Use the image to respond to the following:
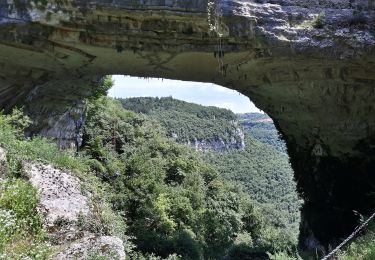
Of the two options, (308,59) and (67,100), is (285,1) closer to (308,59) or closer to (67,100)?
(308,59)

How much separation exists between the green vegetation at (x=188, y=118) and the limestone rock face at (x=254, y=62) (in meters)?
60.1

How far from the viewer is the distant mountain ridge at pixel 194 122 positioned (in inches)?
3145

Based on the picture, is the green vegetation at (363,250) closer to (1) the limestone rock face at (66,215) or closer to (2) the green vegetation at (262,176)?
(1) the limestone rock face at (66,215)

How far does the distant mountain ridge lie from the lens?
79.9 m

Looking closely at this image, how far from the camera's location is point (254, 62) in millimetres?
12562

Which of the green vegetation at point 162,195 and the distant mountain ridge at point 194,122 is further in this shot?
the distant mountain ridge at point 194,122

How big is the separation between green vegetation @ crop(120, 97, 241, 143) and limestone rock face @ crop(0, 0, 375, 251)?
60065 millimetres

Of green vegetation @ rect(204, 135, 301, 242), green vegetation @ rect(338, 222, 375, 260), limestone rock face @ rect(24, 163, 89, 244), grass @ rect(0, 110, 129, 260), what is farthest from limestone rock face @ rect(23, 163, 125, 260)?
green vegetation @ rect(204, 135, 301, 242)

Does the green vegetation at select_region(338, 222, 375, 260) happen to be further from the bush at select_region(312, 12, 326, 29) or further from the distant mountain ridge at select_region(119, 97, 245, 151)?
the distant mountain ridge at select_region(119, 97, 245, 151)

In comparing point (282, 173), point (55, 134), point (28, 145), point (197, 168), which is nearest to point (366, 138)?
point (28, 145)

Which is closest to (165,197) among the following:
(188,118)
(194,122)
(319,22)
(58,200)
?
(319,22)

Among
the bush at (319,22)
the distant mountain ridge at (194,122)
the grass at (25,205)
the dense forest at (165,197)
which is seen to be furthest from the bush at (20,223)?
the distant mountain ridge at (194,122)

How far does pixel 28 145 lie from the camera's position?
31.1ft

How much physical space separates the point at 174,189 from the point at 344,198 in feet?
52.4
